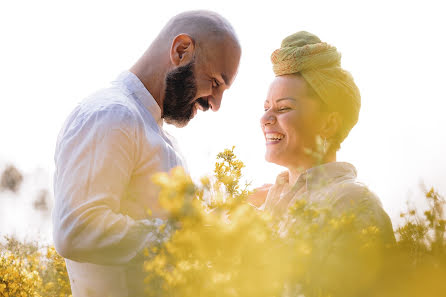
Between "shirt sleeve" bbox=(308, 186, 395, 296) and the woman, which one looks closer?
"shirt sleeve" bbox=(308, 186, 395, 296)

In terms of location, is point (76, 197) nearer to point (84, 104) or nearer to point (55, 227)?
point (55, 227)

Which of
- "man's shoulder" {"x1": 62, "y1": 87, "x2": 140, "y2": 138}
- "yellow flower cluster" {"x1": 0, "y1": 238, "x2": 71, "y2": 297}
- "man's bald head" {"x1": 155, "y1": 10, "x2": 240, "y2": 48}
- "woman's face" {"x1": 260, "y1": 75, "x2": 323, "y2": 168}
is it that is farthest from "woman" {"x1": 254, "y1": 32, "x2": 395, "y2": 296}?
"yellow flower cluster" {"x1": 0, "y1": 238, "x2": 71, "y2": 297}

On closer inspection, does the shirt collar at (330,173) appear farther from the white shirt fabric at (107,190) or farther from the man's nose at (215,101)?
the white shirt fabric at (107,190)

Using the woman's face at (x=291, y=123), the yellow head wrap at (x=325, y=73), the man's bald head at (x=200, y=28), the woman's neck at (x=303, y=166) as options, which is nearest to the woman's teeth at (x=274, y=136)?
the woman's face at (x=291, y=123)

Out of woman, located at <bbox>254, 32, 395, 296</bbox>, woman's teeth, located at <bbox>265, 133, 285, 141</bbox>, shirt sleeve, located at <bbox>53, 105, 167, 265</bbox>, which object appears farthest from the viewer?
woman's teeth, located at <bbox>265, 133, 285, 141</bbox>

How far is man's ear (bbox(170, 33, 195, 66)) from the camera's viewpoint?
217cm

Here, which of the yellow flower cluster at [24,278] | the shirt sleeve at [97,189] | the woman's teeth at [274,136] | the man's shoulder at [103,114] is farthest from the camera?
the yellow flower cluster at [24,278]

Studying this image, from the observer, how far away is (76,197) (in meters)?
1.64

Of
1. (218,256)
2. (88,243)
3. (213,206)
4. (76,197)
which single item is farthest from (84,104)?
(218,256)

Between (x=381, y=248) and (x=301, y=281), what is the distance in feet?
1.13

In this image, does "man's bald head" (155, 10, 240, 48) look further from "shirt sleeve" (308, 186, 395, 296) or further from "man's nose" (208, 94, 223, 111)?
"shirt sleeve" (308, 186, 395, 296)

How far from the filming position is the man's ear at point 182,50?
2.17 m

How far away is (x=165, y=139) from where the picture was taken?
7.51 ft

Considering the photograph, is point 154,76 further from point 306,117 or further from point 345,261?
point 345,261
